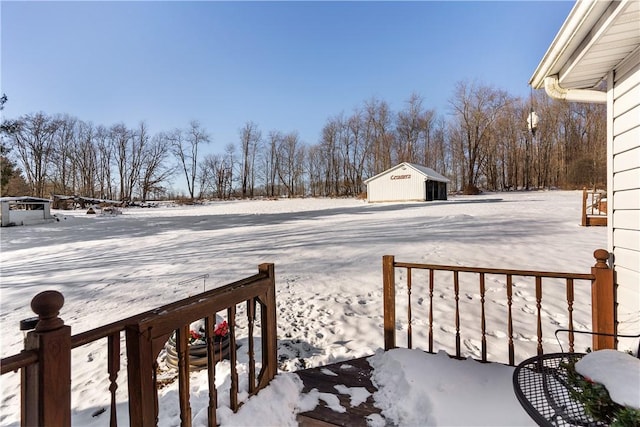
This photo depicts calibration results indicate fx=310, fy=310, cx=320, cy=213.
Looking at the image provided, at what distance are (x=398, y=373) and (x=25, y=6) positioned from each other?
21.9 ft

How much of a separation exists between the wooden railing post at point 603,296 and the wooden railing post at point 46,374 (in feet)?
10.7

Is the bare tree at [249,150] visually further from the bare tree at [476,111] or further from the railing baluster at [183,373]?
the railing baluster at [183,373]

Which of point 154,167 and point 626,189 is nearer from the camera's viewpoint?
point 626,189

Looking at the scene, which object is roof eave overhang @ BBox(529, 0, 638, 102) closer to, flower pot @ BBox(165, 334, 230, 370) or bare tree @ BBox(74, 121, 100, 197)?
flower pot @ BBox(165, 334, 230, 370)

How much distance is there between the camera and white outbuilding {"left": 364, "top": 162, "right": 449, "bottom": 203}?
24156 millimetres

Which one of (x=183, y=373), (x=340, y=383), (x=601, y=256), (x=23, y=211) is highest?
(x=23, y=211)

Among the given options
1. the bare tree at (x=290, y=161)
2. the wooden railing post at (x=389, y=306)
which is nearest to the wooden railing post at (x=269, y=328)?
the wooden railing post at (x=389, y=306)

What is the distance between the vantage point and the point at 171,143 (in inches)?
1553

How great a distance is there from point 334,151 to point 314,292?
3844 centimetres

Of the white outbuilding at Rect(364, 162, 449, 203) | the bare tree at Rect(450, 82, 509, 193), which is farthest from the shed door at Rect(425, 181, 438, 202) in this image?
the bare tree at Rect(450, 82, 509, 193)

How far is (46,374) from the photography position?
1.08 m

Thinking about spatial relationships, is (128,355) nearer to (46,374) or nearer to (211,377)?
(46,374)

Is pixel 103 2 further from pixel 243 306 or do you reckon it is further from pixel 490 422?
pixel 490 422

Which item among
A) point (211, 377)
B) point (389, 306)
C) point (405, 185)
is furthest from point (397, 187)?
point (211, 377)
